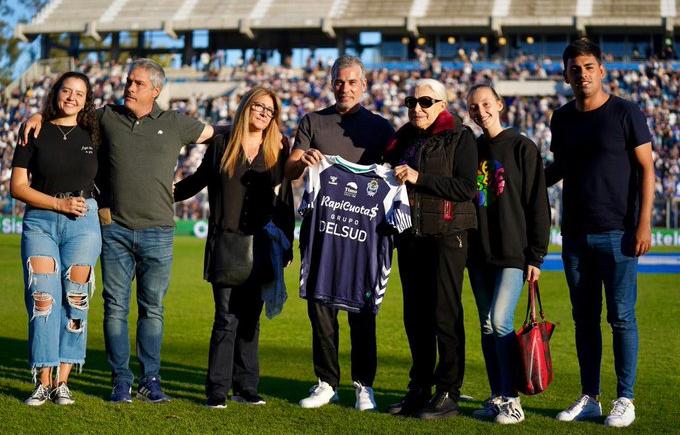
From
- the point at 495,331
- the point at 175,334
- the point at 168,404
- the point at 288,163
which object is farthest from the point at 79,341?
the point at 175,334

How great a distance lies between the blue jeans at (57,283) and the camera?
679 cm

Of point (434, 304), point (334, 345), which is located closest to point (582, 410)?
point (434, 304)

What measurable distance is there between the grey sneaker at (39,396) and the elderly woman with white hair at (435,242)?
230 cm

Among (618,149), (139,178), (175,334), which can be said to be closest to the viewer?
(618,149)

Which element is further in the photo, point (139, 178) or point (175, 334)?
point (175, 334)

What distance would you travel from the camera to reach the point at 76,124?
6.96 m

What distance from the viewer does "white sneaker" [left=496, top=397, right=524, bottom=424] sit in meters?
6.55

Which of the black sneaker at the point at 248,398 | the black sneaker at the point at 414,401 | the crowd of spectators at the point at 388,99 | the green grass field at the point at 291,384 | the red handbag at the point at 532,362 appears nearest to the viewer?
the green grass field at the point at 291,384

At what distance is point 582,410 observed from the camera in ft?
22.1

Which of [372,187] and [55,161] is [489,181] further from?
[55,161]

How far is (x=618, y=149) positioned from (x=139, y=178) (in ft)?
10.4

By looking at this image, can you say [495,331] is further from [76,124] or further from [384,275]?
[76,124]

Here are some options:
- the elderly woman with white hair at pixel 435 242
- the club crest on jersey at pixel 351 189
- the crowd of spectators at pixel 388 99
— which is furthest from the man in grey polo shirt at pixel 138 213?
the crowd of spectators at pixel 388 99

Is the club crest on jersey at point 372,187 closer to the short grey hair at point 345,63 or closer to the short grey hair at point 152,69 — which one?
the short grey hair at point 345,63
